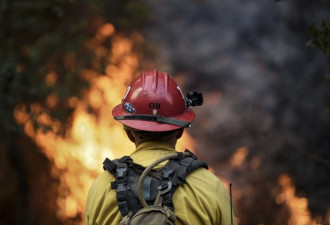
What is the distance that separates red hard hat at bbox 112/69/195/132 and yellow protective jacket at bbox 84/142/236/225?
23 cm

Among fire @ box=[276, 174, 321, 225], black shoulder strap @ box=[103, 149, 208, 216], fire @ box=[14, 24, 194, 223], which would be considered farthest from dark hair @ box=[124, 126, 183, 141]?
fire @ box=[14, 24, 194, 223]

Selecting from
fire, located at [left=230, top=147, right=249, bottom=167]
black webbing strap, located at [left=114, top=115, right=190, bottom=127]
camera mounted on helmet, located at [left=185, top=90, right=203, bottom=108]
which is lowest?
black webbing strap, located at [left=114, top=115, right=190, bottom=127]

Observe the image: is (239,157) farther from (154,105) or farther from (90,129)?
(154,105)

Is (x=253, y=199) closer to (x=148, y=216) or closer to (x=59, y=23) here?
(x=59, y=23)

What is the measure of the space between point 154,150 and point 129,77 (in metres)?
6.04

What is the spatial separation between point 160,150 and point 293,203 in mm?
4569

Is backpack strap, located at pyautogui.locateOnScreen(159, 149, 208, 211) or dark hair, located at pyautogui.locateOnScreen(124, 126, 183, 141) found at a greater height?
dark hair, located at pyautogui.locateOnScreen(124, 126, 183, 141)

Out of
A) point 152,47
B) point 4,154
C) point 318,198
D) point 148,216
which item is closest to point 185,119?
point 148,216

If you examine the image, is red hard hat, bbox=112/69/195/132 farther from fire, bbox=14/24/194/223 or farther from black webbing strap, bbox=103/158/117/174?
fire, bbox=14/24/194/223

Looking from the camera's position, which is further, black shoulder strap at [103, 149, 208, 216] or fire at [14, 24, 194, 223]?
fire at [14, 24, 194, 223]

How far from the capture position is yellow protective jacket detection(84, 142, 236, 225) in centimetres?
280

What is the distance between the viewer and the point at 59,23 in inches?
385

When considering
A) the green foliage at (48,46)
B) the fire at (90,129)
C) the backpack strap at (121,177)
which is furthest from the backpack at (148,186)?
the green foliage at (48,46)

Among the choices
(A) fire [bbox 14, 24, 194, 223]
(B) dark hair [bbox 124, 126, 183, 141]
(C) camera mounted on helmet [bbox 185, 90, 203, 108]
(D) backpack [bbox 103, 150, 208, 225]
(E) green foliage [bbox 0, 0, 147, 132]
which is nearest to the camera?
(D) backpack [bbox 103, 150, 208, 225]
